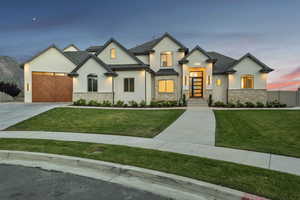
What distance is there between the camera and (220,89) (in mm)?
21703

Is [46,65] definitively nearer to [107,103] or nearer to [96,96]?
[96,96]

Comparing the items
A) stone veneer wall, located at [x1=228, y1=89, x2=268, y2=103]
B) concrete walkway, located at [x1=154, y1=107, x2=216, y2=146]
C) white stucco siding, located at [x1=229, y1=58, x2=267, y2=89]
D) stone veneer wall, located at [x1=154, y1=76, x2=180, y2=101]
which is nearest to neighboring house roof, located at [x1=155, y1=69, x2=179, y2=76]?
stone veneer wall, located at [x1=154, y1=76, x2=180, y2=101]

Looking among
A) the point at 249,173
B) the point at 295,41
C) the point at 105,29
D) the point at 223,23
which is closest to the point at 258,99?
the point at 295,41

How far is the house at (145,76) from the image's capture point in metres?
19.5

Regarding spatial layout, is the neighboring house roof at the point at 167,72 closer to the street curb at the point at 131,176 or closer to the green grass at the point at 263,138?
the green grass at the point at 263,138

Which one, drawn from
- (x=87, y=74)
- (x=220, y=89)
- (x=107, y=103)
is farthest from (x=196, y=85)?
(x=87, y=74)

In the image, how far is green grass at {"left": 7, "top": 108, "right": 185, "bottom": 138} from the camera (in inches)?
357

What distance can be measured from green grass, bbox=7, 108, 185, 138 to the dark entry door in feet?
39.7

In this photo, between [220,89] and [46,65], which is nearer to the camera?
[46,65]

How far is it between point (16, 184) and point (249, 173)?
16.5 ft

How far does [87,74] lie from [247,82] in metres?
18.8

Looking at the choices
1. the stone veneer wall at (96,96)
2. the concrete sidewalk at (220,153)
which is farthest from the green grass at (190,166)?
the stone veneer wall at (96,96)

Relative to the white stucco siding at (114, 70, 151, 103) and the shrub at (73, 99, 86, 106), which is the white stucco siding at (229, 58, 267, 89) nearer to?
the white stucco siding at (114, 70, 151, 103)

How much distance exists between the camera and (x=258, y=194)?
3.04 metres
